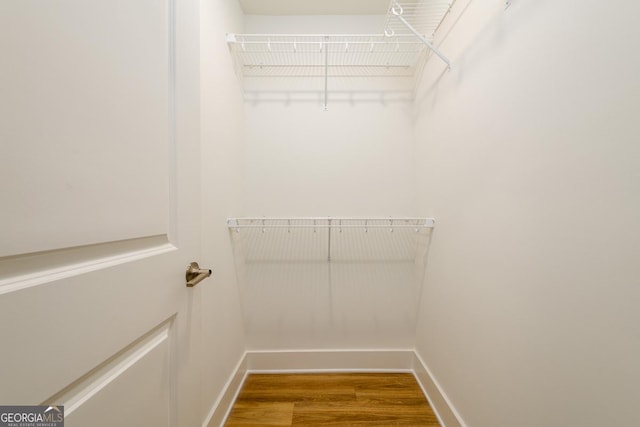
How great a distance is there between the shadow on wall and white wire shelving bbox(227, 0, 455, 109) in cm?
106

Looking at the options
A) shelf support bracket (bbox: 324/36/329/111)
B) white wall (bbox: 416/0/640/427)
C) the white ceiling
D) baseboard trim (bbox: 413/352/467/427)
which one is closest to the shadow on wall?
baseboard trim (bbox: 413/352/467/427)

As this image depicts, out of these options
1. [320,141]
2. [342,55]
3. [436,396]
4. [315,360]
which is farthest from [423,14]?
[315,360]

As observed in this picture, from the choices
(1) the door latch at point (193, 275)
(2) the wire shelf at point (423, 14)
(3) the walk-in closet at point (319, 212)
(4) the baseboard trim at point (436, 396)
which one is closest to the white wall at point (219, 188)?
(3) the walk-in closet at point (319, 212)

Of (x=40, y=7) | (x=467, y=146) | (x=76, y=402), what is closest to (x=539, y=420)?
(x=467, y=146)

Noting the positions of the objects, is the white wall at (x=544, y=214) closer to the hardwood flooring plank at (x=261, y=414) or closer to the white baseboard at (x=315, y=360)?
the white baseboard at (x=315, y=360)

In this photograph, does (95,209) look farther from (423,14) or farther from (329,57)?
→ (423,14)

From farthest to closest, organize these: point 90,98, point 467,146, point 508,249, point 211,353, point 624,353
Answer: point 211,353 < point 467,146 < point 508,249 < point 624,353 < point 90,98

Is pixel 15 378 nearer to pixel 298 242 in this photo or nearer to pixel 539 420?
pixel 539 420

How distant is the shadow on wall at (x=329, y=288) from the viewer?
1816 millimetres

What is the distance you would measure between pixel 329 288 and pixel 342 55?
166 cm

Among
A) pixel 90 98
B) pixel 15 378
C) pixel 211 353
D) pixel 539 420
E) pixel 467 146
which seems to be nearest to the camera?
pixel 15 378

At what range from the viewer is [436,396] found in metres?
1.41

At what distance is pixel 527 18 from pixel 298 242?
1.56 meters

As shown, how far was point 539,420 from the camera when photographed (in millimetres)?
771
